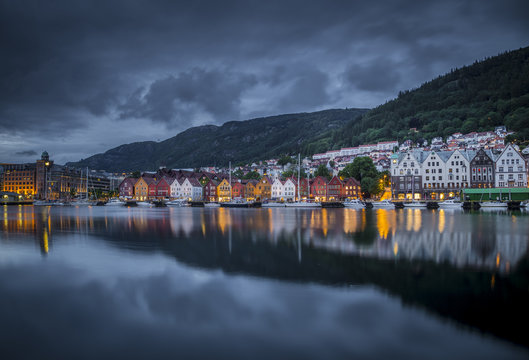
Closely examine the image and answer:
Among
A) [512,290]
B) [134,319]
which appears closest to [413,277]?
[512,290]

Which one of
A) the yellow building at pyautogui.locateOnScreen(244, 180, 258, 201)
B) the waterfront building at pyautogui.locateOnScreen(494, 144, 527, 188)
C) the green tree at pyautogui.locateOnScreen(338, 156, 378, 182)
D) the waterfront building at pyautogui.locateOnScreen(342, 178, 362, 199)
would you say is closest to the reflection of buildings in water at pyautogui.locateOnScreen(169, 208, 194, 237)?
the waterfront building at pyautogui.locateOnScreen(342, 178, 362, 199)

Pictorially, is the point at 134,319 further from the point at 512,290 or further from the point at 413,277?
the point at 512,290

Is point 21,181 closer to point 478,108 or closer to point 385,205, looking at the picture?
point 385,205

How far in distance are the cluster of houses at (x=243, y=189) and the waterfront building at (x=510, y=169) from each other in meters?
31.9

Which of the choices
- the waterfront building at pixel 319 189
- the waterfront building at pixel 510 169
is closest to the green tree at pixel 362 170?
the waterfront building at pixel 319 189

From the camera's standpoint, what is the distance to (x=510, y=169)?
3012 inches

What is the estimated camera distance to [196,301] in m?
9.32

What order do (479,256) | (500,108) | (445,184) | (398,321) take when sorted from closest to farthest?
(398,321) → (479,256) → (445,184) → (500,108)

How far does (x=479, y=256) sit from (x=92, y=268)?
15389 mm

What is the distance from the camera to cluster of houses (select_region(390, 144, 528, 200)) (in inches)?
3019

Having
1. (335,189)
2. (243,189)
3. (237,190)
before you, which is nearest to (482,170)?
(335,189)

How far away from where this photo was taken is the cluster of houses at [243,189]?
96625 mm

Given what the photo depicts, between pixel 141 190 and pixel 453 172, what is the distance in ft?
286

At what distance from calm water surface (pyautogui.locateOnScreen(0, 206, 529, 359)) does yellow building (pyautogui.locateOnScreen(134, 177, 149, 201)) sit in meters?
99.0
